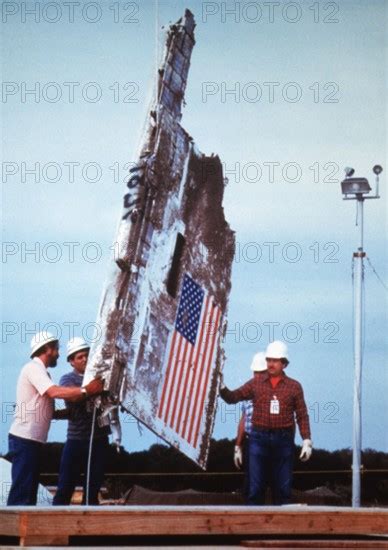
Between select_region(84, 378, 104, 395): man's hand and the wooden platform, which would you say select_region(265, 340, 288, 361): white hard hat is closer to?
select_region(84, 378, 104, 395): man's hand

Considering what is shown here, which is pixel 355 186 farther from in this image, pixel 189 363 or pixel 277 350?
pixel 277 350

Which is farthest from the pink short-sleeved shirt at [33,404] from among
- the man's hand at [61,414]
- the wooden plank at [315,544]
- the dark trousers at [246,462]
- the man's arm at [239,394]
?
the dark trousers at [246,462]

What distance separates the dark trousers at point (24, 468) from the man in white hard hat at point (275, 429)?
175cm

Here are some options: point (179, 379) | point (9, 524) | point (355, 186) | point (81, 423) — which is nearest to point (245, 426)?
point (179, 379)

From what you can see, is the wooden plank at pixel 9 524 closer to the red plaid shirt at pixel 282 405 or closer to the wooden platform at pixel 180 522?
the wooden platform at pixel 180 522

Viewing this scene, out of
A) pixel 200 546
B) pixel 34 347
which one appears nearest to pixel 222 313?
pixel 34 347

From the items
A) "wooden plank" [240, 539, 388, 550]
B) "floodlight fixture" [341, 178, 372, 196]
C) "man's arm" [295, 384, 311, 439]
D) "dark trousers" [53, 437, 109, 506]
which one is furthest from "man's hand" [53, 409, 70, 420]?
"floodlight fixture" [341, 178, 372, 196]

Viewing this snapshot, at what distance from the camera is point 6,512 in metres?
6.22

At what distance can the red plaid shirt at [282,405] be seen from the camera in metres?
9.33

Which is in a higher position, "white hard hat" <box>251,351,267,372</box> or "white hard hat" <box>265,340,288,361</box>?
"white hard hat" <box>251,351,267,372</box>

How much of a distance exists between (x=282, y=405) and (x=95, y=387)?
4.44 ft

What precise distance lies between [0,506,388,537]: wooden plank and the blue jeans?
2.57 metres

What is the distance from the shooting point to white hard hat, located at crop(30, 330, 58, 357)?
8484 mm

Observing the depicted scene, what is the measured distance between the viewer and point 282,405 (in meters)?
9.33
